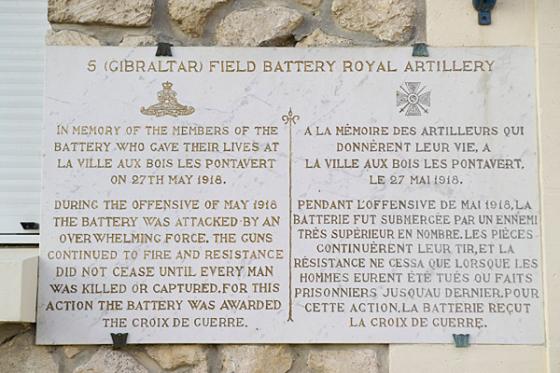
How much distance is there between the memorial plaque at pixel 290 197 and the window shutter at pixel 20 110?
Result: 38 centimetres

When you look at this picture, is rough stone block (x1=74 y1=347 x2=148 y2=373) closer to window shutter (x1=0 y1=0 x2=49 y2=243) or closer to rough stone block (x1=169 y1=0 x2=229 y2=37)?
window shutter (x1=0 y1=0 x2=49 y2=243)

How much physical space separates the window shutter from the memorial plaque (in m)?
0.38

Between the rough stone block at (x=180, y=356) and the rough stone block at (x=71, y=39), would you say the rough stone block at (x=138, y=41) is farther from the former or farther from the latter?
the rough stone block at (x=180, y=356)

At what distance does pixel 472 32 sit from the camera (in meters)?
3.71

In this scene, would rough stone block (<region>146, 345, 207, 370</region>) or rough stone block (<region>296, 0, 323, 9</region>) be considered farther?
rough stone block (<region>296, 0, 323, 9</region>)

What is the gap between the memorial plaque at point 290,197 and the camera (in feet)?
11.5

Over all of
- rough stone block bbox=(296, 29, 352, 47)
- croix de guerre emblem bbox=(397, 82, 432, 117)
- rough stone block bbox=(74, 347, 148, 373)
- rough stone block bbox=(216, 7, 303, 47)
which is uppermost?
rough stone block bbox=(216, 7, 303, 47)

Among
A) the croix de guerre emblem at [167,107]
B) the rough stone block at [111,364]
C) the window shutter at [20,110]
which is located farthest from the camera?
the window shutter at [20,110]

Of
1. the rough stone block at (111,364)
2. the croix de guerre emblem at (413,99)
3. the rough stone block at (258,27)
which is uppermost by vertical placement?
the rough stone block at (258,27)

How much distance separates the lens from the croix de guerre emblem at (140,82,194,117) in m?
3.64

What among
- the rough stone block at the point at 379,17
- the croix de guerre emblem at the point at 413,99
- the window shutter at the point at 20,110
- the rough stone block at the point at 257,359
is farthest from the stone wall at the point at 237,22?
the rough stone block at the point at 257,359

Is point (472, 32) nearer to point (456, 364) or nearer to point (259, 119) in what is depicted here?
point (259, 119)

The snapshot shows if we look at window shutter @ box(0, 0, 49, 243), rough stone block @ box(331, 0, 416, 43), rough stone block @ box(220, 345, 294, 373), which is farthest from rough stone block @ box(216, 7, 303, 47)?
rough stone block @ box(220, 345, 294, 373)

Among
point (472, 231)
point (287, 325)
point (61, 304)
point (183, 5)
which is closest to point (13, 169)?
point (61, 304)
